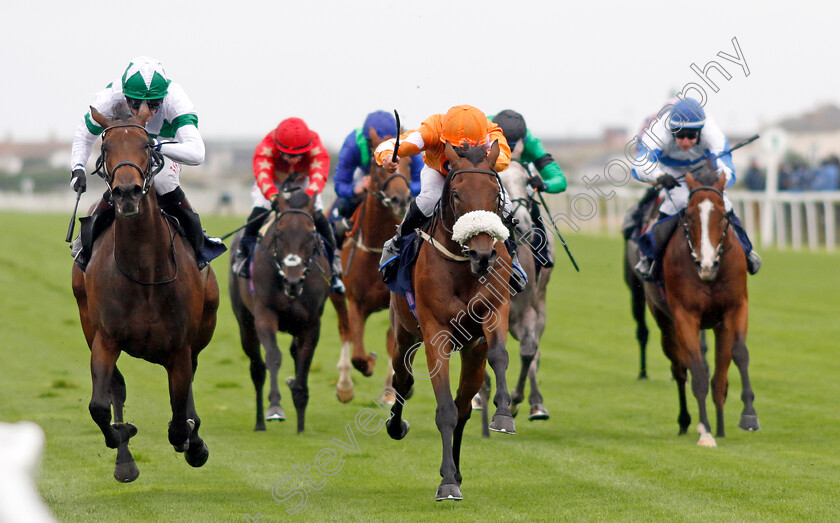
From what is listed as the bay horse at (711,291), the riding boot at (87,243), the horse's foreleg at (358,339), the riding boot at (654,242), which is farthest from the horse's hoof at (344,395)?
the riding boot at (87,243)

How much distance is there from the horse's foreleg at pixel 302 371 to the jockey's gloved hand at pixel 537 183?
1980 mm

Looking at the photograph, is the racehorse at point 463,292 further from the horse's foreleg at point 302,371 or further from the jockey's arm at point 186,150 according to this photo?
the horse's foreleg at point 302,371

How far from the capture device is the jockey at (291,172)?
942cm

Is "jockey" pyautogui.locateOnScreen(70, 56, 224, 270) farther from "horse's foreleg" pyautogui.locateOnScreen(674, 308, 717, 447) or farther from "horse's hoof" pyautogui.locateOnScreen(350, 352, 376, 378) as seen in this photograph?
"horse's foreleg" pyautogui.locateOnScreen(674, 308, 717, 447)

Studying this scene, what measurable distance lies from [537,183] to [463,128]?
222 centimetres

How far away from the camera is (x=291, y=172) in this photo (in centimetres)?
969

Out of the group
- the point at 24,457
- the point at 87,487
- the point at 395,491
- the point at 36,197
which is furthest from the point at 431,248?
the point at 36,197

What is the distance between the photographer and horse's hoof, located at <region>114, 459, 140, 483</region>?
6391 millimetres

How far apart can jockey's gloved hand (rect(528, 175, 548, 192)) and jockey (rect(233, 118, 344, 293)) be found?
177cm

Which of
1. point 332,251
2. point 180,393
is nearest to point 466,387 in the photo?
point 180,393

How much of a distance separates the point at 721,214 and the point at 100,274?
4.35 metres

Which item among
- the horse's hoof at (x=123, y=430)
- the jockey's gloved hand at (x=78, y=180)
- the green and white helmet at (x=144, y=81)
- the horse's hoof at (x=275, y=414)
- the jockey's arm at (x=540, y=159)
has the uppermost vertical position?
the green and white helmet at (x=144, y=81)

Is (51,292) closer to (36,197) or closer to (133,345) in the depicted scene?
(133,345)

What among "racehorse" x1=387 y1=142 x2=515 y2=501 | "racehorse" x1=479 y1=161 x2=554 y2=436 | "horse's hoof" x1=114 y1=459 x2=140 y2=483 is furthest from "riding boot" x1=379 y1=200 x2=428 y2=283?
"horse's hoof" x1=114 y1=459 x2=140 y2=483
